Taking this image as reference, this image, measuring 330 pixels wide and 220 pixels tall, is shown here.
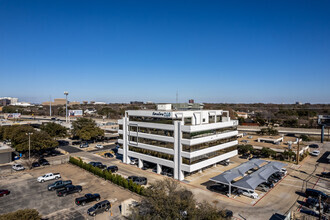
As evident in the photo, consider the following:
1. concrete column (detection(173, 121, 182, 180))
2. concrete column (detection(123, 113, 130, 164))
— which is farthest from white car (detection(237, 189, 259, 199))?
concrete column (detection(123, 113, 130, 164))

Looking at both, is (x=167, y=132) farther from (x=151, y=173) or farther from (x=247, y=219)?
(x=247, y=219)

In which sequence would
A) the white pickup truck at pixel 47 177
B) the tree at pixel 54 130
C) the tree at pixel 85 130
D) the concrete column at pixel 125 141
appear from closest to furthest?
1. the white pickup truck at pixel 47 177
2. the concrete column at pixel 125 141
3. the tree at pixel 54 130
4. the tree at pixel 85 130

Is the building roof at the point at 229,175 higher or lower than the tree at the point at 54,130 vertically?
lower

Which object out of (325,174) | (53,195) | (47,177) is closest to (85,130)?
(47,177)

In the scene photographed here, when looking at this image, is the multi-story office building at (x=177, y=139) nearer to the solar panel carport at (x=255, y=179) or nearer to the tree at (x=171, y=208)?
the solar panel carport at (x=255, y=179)

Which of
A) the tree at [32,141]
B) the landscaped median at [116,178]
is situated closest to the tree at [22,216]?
the landscaped median at [116,178]

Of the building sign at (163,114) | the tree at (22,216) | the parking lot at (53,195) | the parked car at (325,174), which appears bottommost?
the parking lot at (53,195)

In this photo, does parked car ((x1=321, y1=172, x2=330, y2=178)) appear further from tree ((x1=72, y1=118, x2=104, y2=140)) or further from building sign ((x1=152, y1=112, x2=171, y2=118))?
tree ((x1=72, y1=118, x2=104, y2=140))

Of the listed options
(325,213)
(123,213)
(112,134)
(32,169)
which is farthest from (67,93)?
(325,213)
